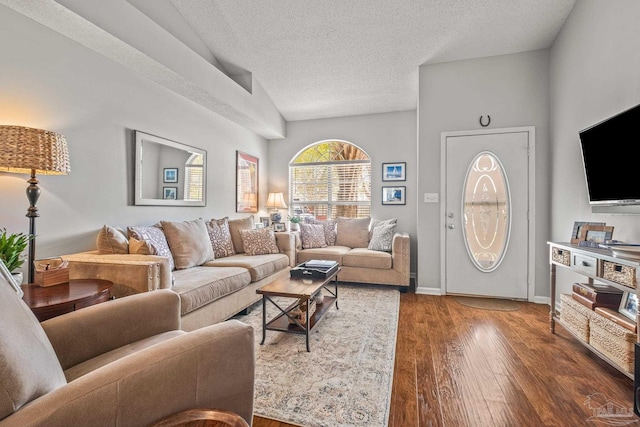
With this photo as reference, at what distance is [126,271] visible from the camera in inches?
76.5

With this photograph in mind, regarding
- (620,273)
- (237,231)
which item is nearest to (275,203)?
(237,231)

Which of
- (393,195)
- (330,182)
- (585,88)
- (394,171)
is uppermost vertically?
(585,88)

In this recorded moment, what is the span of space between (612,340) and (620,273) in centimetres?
43

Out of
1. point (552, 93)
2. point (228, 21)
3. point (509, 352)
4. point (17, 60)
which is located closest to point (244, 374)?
point (509, 352)

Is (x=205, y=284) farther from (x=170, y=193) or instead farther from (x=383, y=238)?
(x=383, y=238)

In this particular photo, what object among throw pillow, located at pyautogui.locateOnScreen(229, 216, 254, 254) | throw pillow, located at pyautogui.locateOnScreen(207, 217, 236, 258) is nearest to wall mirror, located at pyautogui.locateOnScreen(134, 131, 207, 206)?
throw pillow, located at pyautogui.locateOnScreen(207, 217, 236, 258)

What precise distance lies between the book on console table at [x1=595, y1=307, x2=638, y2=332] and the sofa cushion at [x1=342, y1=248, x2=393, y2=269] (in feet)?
6.93

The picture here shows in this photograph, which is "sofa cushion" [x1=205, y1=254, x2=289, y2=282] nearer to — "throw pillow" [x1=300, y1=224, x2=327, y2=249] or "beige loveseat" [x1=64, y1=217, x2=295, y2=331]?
"beige loveseat" [x1=64, y1=217, x2=295, y2=331]

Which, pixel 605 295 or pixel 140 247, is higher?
pixel 140 247

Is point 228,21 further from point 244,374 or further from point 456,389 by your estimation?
point 456,389

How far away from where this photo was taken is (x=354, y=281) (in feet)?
13.1

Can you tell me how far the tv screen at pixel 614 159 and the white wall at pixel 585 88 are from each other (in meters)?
0.05

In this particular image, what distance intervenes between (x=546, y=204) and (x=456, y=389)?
104 inches

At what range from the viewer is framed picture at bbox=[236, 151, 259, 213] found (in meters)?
4.47
